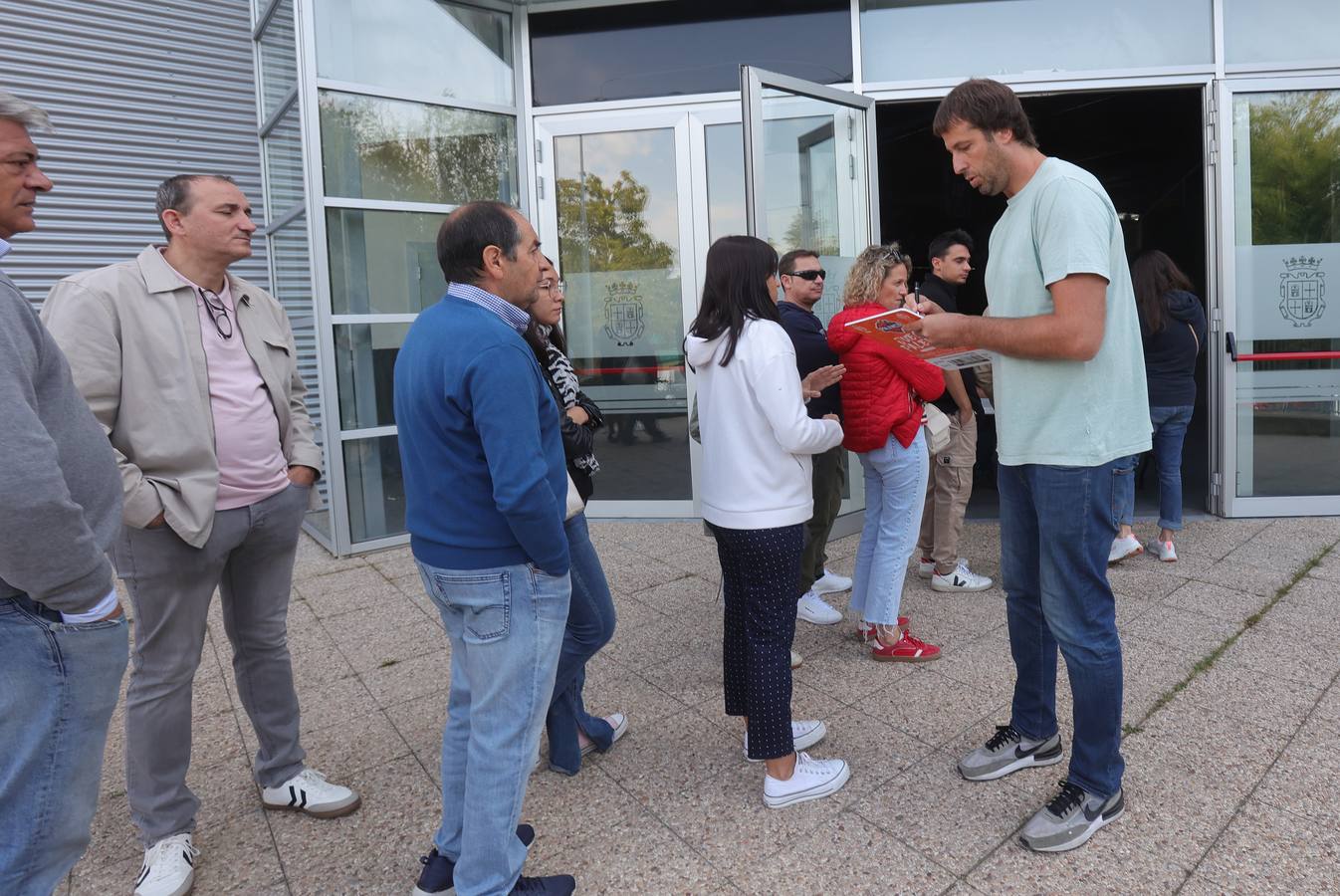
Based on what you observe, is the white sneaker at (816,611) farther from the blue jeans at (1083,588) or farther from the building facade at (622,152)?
the building facade at (622,152)

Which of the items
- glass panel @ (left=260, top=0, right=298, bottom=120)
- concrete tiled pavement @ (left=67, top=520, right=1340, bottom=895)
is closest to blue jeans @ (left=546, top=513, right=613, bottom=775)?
concrete tiled pavement @ (left=67, top=520, right=1340, bottom=895)

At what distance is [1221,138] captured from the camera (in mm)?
5840

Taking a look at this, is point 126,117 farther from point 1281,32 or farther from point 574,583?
point 1281,32

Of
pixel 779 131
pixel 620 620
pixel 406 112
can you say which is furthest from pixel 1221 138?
pixel 406 112

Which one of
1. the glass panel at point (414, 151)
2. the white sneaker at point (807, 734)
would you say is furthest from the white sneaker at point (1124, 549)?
the glass panel at point (414, 151)

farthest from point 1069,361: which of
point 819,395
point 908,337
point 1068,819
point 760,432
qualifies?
point 1068,819

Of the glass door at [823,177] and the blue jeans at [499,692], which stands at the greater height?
the glass door at [823,177]

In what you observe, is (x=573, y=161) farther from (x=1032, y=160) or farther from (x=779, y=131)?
(x=1032, y=160)

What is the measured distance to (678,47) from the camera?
6.45 meters

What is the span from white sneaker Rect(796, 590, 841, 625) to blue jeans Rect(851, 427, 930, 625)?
1.46ft

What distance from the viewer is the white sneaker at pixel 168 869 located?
91.8 inches

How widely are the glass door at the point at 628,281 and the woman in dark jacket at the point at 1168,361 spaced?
2997 millimetres

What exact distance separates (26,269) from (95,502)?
5.57 metres

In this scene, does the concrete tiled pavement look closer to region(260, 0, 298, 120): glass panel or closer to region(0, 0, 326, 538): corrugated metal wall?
region(0, 0, 326, 538): corrugated metal wall
